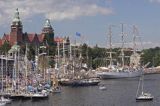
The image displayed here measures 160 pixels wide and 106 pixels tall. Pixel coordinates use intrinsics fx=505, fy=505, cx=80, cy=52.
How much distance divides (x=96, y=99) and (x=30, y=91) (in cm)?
1301

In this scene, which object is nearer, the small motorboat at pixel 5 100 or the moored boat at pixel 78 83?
the small motorboat at pixel 5 100

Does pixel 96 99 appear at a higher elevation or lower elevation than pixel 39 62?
lower

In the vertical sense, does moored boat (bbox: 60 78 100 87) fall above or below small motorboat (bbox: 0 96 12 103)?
above

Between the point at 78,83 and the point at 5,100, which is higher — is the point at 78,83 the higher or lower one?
the higher one

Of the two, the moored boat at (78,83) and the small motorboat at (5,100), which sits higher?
the moored boat at (78,83)

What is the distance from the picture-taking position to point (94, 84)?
465 feet

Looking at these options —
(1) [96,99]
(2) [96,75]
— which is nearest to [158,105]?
(1) [96,99]

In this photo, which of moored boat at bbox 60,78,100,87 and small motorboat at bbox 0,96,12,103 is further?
moored boat at bbox 60,78,100,87

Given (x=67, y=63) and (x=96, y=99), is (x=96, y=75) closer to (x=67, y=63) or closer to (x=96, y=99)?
(x=67, y=63)

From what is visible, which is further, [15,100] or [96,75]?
[96,75]

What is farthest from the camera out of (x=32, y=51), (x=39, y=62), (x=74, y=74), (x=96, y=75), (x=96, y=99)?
(x=32, y=51)

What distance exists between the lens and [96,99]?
3875 inches

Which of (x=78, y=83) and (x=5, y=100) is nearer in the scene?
(x=5, y=100)

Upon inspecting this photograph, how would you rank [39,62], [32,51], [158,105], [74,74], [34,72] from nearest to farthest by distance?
[158,105], [34,72], [39,62], [74,74], [32,51]
